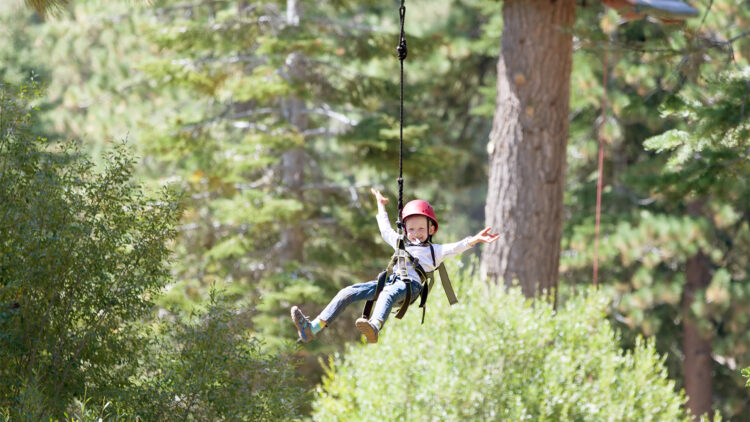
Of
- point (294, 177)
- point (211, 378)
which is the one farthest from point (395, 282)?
point (294, 177)

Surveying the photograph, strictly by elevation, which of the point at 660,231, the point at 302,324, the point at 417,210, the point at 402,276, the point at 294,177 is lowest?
the point at 660,231

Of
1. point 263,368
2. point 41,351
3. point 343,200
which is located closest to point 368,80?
point 343,200

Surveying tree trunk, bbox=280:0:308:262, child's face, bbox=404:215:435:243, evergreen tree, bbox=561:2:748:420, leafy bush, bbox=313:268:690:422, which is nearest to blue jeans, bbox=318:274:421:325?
child's face, bbox=404:215:435:243

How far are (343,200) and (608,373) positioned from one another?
17.6ft

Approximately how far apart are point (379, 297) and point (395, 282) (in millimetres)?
146

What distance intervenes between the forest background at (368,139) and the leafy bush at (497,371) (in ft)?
1.93

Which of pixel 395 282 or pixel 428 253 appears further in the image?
pixel 428 253

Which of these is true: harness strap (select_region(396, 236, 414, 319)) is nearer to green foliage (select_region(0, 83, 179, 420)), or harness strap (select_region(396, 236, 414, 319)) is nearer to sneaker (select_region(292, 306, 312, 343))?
sneaker (select_region(292, 306, 312, 343))

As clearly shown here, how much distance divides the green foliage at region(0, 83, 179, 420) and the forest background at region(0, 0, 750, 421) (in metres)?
0.52

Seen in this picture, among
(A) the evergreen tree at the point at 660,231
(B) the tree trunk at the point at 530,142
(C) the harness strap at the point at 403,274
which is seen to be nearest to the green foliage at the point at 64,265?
(C) the harness strap at the point at 403,274

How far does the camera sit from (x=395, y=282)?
4559 mm

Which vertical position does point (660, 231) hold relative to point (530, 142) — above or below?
below

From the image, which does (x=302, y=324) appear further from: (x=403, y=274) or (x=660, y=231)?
(x=660, y=231)

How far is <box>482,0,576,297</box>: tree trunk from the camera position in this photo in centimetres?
875
